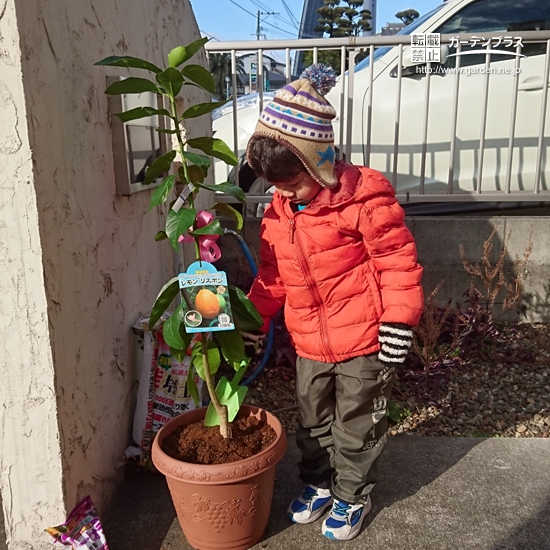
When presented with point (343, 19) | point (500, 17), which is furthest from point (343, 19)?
point (500, 17)

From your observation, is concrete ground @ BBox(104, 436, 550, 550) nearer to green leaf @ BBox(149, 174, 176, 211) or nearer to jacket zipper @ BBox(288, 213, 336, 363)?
jacket zipper @ BBox(288, 213, 336, 363)

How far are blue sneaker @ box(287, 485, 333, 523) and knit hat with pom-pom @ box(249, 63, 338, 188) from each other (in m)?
1.29

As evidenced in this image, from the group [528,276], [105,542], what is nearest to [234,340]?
[105,542]

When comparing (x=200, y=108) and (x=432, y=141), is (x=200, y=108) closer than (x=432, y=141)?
Yes

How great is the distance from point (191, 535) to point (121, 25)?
6.94 ft

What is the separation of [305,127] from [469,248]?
2.53 metres

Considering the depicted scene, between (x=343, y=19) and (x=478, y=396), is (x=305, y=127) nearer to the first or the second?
(x=478, y=396)

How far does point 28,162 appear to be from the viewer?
171 cm

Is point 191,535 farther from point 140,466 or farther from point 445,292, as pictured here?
point 445,292

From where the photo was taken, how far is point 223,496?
78.4 inches

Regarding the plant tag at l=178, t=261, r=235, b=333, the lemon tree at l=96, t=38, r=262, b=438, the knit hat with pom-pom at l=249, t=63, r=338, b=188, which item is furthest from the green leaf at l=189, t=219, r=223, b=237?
the knit hat with pom-pom at l=249, t=63, r=338, b=188

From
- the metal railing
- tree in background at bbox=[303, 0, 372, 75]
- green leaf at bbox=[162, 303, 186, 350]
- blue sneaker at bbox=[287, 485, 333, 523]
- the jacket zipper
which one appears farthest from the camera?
tree in background at bbox=[303, 0, 372, 75]

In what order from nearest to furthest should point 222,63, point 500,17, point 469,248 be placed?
point 469,248 < point 500,17 < point 222,63

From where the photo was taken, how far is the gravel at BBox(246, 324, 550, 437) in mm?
3078
